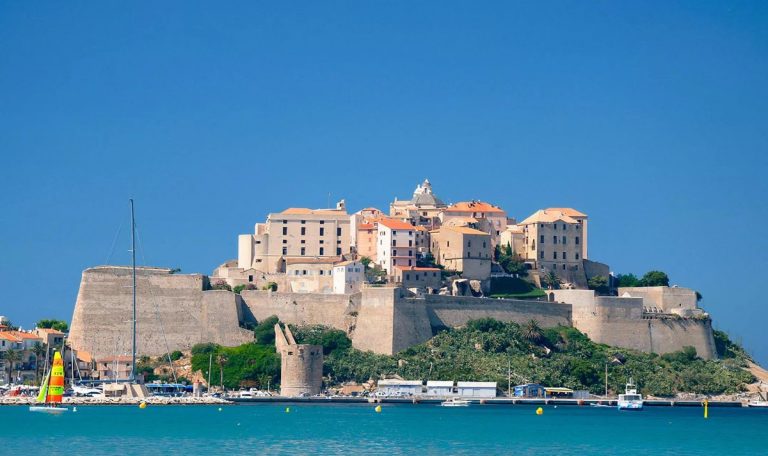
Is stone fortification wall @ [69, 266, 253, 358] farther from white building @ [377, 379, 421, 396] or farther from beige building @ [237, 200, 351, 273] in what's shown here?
beige building @ [237, 200, 351, 273]

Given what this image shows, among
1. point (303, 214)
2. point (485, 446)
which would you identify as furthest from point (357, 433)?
point (303, 214)

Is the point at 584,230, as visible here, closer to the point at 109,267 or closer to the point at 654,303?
the point at 654,303

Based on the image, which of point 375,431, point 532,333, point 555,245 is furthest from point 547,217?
point 375,431

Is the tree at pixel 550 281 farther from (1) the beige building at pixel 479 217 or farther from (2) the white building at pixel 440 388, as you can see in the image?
(2) the white building at pixel 440 388

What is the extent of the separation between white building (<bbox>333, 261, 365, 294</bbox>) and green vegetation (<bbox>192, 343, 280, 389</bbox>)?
472 centimetres

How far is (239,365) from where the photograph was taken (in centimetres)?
6306

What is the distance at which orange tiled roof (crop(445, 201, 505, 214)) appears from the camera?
→ 75.8 m

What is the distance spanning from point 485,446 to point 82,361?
1977 centimetres

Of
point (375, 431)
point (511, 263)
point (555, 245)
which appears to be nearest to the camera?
point (375, 431)

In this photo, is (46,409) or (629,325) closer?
(46,409)

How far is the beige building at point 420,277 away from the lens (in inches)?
2694

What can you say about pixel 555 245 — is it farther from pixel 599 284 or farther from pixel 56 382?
pixel 56 382

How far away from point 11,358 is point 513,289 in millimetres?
20521

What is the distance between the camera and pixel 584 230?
241 ft
